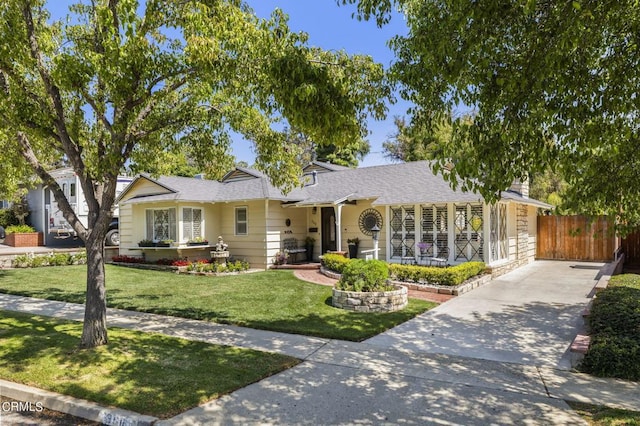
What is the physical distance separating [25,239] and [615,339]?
2865 centimetres

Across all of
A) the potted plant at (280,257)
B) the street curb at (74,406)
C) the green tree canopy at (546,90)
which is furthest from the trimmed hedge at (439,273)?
the street curb at (74,406)

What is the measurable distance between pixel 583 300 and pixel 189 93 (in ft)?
32.8

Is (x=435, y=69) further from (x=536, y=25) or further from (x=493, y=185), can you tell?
(x=493, y=185)

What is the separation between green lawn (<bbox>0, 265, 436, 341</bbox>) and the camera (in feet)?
26.0

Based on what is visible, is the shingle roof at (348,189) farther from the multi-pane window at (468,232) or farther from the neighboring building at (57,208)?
the neighboring building at (57,208)

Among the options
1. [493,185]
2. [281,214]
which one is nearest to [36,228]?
[281,214]

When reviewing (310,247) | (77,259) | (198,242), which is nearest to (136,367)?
(198,242)

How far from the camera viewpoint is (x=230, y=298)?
10430 millimetres

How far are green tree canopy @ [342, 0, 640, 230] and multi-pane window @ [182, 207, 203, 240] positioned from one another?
46.4 ft

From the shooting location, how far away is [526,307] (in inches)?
371

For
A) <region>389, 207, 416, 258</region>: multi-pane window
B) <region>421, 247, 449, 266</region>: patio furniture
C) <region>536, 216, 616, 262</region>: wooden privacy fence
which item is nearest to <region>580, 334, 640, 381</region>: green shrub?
<region>421, 247, 449, 266</region>: patio furniture

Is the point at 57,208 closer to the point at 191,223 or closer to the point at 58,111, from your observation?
the point at 191,223

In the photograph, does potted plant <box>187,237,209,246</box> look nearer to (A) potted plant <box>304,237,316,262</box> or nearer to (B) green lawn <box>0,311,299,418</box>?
(A) potted plant <box>304,237,316,262</box>

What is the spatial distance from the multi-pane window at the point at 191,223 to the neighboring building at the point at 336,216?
4 cm
